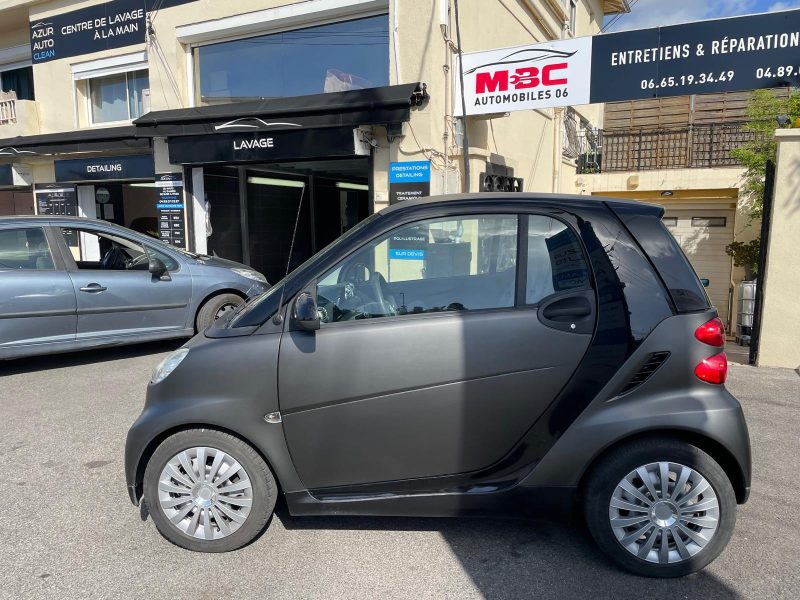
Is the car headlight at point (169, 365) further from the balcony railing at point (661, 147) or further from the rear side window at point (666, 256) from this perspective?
the balcony railing at point (661, 147)

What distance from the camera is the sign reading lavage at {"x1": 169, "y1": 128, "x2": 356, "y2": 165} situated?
26.9 ft

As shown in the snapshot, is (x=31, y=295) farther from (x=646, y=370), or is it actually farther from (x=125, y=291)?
(x=646, y=370)

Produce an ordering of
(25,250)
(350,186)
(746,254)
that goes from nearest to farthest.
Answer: (25,250) → (746,254) → (350,186)

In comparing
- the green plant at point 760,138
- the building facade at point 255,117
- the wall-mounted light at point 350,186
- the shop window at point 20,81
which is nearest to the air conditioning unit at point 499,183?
the building facade at point 255,117

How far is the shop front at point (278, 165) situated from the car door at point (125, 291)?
2.94 metres

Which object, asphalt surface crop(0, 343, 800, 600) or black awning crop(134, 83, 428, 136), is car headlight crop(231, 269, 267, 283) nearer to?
black awning crop(134, 83, 428, 136)

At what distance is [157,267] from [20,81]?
37.0 feet

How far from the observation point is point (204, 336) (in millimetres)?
3027

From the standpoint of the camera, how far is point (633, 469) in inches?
103

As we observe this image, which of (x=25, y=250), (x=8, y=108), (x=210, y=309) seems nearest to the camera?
(x=25, y=250)

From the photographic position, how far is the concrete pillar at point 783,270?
5965 millimetres

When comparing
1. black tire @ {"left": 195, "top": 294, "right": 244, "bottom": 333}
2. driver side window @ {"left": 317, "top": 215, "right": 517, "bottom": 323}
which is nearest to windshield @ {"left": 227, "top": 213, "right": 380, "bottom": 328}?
driver side window @ {"left": 317, "top": 215, "right": 517, "bottom": 323}

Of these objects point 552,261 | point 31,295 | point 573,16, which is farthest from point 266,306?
point 573,16

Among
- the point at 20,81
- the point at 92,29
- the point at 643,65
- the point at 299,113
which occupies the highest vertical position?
the point at 92,29
